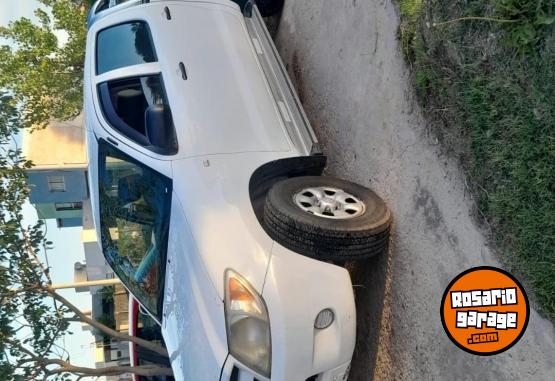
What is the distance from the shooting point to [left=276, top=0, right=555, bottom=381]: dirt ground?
2838mm

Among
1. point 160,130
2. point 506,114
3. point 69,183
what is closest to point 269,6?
point 160,130

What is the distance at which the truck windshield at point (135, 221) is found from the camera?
11.4 feet

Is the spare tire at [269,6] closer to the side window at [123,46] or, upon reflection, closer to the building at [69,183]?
the side window at [123,46]

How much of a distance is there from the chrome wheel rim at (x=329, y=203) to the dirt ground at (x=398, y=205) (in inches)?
12.3

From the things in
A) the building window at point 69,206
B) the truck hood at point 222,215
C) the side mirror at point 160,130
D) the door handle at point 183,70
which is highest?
the door handle at point 183,70

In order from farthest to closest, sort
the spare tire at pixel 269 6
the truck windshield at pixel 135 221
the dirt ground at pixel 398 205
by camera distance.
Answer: the spare tire at pixel 269 6 < the truck windshield at pixel 135 221 < the dirt ground at pixel 398 205

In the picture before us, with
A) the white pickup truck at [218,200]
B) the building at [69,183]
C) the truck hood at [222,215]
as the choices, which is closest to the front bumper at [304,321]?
the white pickup truck at [218,200]

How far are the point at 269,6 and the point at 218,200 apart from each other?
3326 millimetres

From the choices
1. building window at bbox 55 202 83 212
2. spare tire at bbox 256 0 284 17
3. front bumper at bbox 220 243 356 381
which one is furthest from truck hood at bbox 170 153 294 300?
building window at bbox 55 202 83 212

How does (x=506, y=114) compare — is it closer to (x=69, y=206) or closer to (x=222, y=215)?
(x=222, y=215)

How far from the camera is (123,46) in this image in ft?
14.1

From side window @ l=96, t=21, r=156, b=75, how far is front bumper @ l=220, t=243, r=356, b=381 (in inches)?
83.0

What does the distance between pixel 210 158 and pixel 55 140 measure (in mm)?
15114

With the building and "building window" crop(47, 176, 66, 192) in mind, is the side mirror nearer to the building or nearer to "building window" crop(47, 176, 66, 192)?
the building
